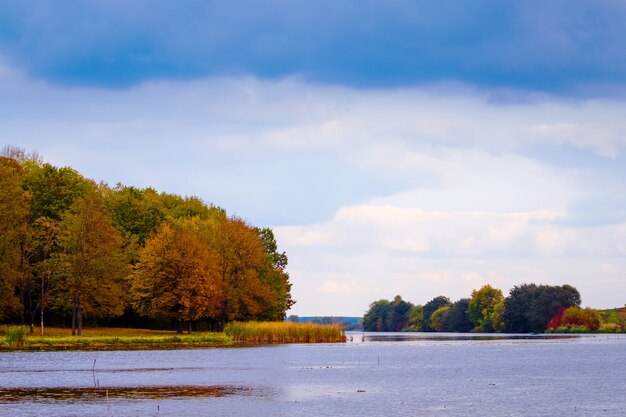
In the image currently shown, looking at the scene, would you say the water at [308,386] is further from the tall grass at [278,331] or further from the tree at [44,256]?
the tall grass at [278,331]

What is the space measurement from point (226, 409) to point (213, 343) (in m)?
78.8

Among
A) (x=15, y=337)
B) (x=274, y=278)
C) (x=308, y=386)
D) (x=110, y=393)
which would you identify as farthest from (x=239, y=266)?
(x=110, y=393)

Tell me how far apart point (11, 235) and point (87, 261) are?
11.2 meters

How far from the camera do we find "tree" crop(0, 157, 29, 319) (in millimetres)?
112438

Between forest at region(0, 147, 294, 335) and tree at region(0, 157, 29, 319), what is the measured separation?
0.14m

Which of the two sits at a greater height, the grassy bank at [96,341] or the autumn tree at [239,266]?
the autumn tree at [239,266]

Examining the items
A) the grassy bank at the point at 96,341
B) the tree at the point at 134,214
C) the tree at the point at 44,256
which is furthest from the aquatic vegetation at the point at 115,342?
the tree at the point at 134,214

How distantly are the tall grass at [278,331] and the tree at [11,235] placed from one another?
30360 millimetres

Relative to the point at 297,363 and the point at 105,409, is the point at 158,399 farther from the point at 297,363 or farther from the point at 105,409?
the point at 297,363

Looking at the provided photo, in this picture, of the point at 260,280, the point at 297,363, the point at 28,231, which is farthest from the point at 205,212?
the point at 297,363

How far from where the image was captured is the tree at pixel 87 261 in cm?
11994

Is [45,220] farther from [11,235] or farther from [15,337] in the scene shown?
[15,337]

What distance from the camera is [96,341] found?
370 ft

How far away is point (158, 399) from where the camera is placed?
4769 centimetres
